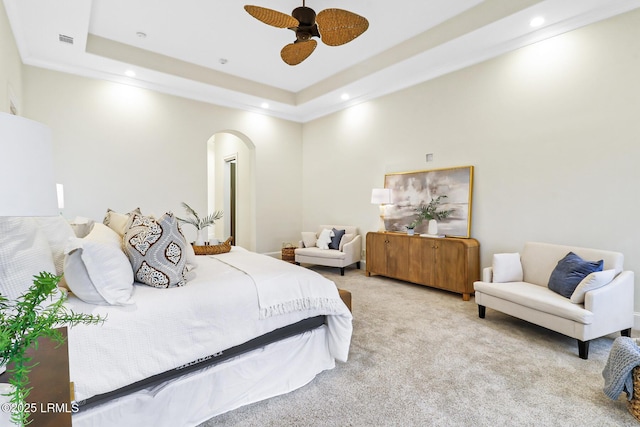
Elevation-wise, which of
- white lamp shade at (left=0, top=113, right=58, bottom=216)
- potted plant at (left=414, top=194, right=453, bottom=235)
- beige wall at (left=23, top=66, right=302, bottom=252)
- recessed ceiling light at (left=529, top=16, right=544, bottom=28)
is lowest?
potted plant at (left=414, top=194, right=453, bottom=235)

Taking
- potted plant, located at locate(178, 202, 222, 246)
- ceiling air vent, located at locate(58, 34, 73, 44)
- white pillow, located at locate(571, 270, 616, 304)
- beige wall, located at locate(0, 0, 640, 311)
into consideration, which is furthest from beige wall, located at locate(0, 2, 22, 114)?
white pillow, located at locate(571, 270, 616, 304)

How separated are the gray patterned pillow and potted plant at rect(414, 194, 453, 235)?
341 centimetres

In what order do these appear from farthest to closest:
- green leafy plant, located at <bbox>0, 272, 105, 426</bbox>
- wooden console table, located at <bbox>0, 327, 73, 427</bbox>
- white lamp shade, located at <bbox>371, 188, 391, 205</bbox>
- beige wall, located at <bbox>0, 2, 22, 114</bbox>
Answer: white lamp shade, located at <bbox>371, 188, 391, 205</bbox>
beige wall, located at <bbox>0, 2, 22, 114</bbox>
wooden console table, located at <bbox>0, 327, 73, 427</bbox>
green leafy plant, located at <bbox>0, 272, 105, 426</bbox>

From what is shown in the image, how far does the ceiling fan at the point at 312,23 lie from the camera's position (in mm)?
2637

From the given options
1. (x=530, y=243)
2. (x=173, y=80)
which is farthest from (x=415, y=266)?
(x=173, y=80)

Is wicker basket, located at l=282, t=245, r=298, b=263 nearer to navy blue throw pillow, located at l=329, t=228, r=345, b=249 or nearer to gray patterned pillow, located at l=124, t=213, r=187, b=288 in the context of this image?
navy blue throw pillow, located at l=329, t=228, r=345, b=249

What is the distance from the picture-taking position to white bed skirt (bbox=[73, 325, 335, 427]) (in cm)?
151

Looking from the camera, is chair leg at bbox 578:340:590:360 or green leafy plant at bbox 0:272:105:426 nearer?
green leafy plant at bbox 0:272:105:426

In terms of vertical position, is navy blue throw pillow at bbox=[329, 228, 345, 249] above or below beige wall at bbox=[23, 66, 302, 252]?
below

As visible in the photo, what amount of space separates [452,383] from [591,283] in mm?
1454

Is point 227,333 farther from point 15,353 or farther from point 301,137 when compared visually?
point 301,137

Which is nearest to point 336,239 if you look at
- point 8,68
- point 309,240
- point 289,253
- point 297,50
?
point 309,240

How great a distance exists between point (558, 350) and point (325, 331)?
1.97m

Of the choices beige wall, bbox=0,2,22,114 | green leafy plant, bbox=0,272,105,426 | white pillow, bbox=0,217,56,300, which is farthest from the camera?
beige wall, bbox=0,2,22,114
